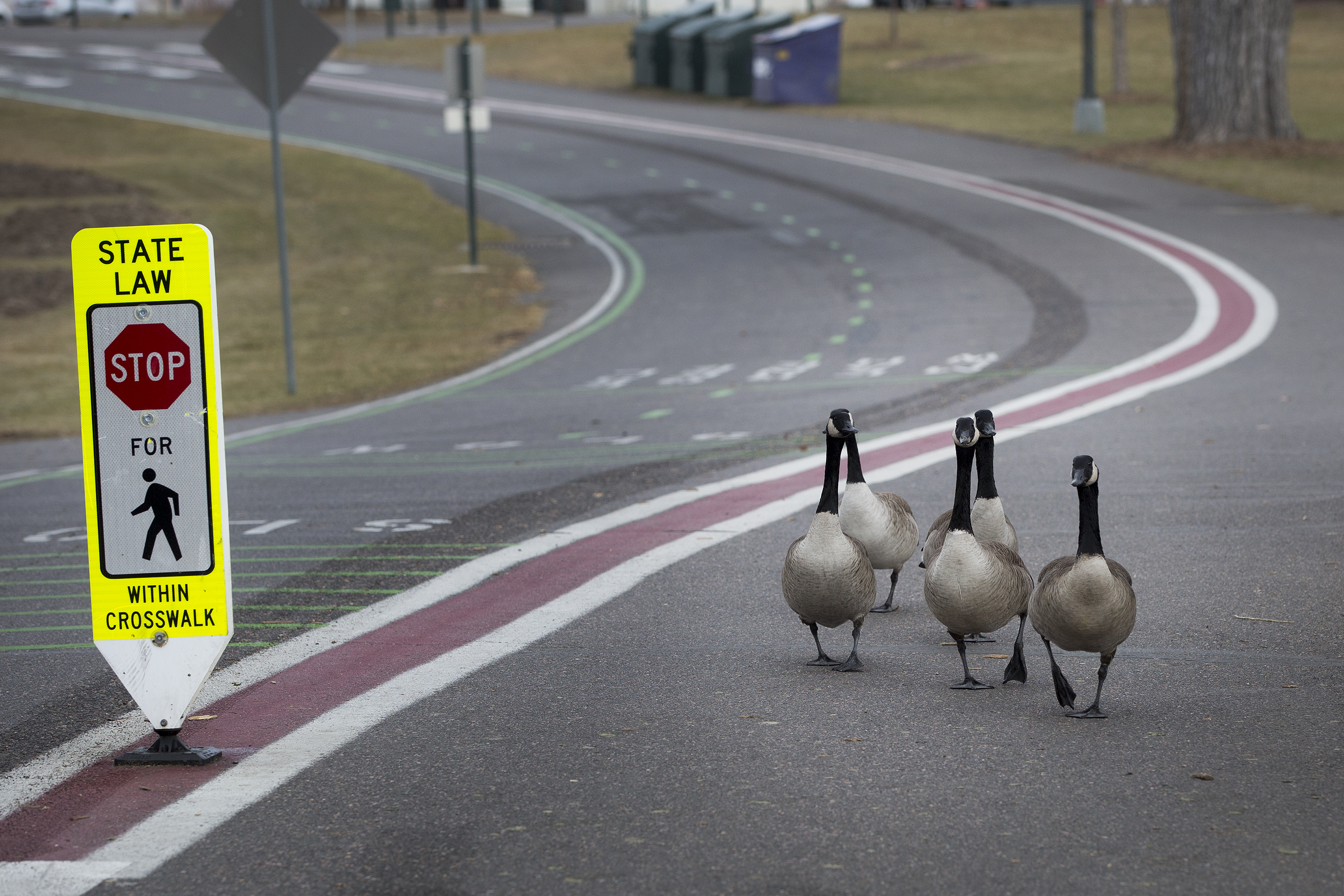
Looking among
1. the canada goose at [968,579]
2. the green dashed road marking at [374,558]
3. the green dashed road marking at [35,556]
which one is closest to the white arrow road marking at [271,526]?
the green dashed road marking at [374,558]

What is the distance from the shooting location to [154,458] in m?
5.45

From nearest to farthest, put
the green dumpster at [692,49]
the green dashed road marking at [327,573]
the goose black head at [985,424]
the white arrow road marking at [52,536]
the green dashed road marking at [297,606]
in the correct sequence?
the goose black head at [985,424]
the green dashed road marking at [297,606]
the green dashed road marking at [327,573]
the white arrow road marking at [52,536]
the green dumpster at [692,49]

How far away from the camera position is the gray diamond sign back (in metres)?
14.6

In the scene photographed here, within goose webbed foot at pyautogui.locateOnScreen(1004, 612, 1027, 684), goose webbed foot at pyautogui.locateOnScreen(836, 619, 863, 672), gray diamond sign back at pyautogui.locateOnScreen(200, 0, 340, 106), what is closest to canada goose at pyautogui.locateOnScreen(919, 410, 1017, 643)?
goose webbed foot at pyautogui.locateOnScreen(1004, 612, 1027, 684)

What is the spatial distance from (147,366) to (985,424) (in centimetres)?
325

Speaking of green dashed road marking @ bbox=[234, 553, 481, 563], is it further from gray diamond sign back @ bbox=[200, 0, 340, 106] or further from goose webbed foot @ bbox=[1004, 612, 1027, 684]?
gray diamond sign back @ bbox=[200, 0, 340, 106]

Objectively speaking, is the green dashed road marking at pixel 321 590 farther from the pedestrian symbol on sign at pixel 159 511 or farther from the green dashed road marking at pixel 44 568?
the pedestrian symbol on sign at pixel 159 511

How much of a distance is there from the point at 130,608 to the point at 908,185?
84.1 feet

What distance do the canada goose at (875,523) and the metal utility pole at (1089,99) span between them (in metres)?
30.4

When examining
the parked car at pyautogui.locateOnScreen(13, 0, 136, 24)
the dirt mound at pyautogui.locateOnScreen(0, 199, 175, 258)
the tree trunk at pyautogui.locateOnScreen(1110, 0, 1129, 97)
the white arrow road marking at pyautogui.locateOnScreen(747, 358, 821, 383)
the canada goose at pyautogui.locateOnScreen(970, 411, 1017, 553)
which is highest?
the parked car at pyautogui.locateOnScreen(13, 0, 136, 24)

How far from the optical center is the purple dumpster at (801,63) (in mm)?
42531

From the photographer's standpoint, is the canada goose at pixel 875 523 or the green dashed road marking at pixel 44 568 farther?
the green dashed road marking at pixel 44 568

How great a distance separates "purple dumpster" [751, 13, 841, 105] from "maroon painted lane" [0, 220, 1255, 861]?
3328 centimetres

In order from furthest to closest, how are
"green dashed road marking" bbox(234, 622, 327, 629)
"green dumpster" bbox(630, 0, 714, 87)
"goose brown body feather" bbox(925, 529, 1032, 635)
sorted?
"green dumpster" bbox(630, 0, 714, 87) → "green dashed road marking" bbox(234, 622, 327, 629) → "goose brown body feather" bbox(925, 529, 1032, 635)
